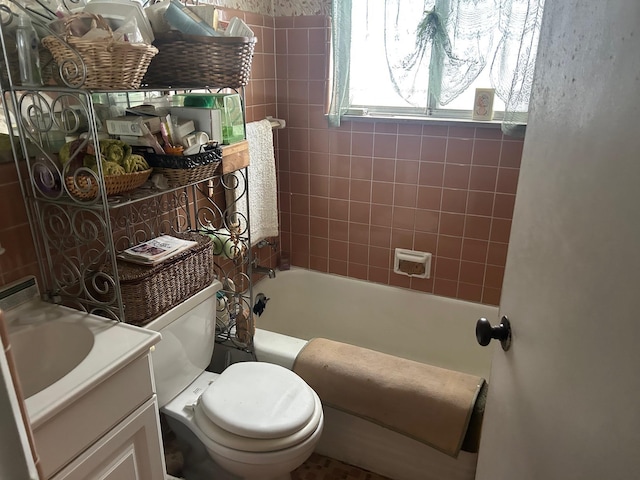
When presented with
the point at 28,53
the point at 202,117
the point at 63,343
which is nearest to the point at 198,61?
the point at 202,117

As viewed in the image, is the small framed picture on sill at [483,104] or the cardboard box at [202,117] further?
the small framed picture on sill at [483,104]

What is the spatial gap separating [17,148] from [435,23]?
5.44 feet

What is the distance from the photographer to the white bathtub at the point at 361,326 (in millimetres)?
1844

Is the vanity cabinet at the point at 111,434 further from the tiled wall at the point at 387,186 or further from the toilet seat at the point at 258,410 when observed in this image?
the tiled wall at the point at 387,186

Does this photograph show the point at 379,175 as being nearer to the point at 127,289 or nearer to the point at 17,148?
the point at 127,289

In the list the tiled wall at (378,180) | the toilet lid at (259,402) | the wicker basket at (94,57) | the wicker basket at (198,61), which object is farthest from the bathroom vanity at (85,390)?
the tiled wall at (378,180)

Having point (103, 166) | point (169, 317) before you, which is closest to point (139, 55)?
point (103, 166)

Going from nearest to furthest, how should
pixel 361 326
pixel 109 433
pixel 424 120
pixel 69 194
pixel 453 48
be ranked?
1. pixel 109 433
2. pixel 69 194
3. pixel 453 48
4. pixel 424 120
5. pixel 361 326

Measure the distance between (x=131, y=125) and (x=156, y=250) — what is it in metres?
0.37

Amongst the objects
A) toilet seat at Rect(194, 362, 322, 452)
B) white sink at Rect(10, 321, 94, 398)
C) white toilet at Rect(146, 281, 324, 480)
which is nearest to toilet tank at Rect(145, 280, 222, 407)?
white toilet at Rect(146, 281, 324, 480)

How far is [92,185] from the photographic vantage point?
1182 mm

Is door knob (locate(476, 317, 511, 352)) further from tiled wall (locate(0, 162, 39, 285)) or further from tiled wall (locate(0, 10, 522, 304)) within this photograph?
tiled wall (locate(0, 10, 522, 304))

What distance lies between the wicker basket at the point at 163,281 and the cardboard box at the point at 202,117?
1.22 ft

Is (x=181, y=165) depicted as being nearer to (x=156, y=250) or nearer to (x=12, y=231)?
(x=156, y=250)
